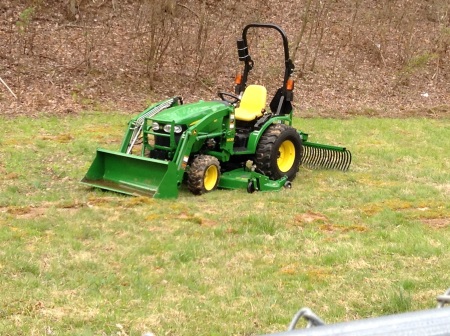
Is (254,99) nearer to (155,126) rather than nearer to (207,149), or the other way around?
(207,149)

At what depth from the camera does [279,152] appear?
959 centimetres

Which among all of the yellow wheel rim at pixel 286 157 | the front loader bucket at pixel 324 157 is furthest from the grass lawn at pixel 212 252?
the front loader bucket at pixel 324 157

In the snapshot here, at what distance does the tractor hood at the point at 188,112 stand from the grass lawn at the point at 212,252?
974mm

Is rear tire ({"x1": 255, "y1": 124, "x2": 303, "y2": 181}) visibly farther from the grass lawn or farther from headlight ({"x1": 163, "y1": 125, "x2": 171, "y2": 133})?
headlight ({"x1": 163, "y1": 125, "x2": 171, "y2": 133})

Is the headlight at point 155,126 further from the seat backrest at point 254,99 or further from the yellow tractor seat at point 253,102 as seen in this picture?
the seat backrest at point 254,99

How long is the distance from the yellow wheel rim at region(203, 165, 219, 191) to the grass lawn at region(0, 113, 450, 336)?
0.23 meters

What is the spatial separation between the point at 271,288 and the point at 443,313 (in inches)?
129

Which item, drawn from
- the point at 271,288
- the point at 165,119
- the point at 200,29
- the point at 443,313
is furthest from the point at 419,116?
the point at 443,313

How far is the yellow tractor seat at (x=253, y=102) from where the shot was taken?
9.53 metres

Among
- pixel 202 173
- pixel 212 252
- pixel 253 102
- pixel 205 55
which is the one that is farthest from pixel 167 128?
pixel 205 55

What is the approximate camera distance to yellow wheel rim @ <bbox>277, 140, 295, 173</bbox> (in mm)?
9695

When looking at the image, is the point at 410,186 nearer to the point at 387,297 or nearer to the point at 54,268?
the point at 387,297

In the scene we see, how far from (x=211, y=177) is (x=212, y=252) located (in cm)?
286

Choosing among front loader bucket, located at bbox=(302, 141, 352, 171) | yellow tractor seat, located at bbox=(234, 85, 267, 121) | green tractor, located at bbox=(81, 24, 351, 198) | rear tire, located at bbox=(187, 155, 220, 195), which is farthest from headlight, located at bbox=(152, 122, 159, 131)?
front loader bucket, located at bbox=(302, 141, 352, 171)
